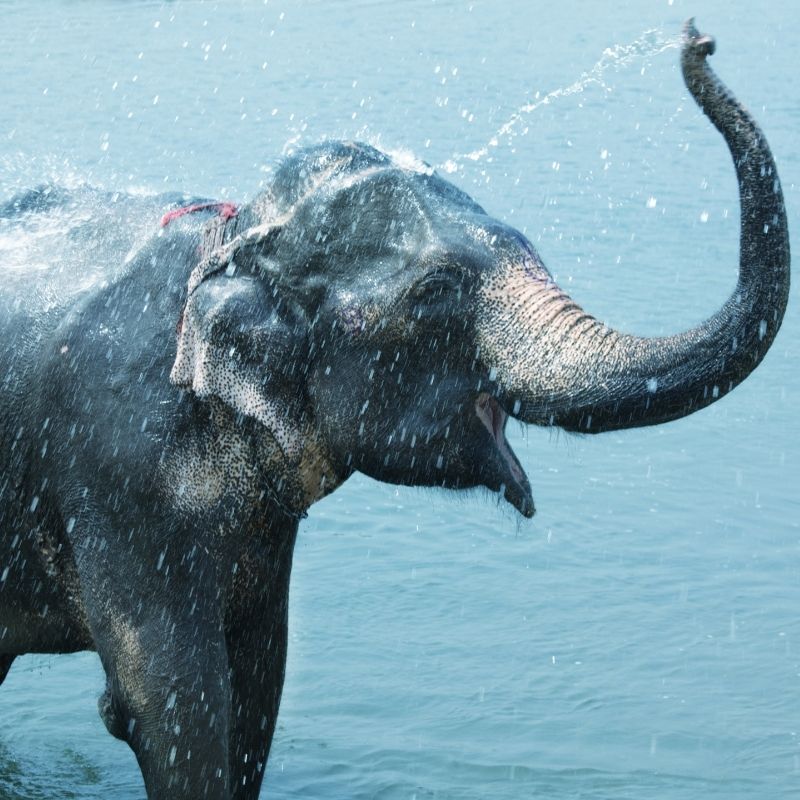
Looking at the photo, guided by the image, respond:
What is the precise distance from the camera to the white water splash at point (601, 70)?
11781mm

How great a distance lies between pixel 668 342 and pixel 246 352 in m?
0.79

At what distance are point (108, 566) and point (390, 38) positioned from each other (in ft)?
42.1

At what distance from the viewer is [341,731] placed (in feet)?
15.4

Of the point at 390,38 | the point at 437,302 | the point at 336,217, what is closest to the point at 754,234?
the point at 437,302

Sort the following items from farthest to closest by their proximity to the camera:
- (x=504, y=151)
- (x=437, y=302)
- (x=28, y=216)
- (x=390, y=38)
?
(x=390, y=38) < (x=504, y=151) < (x=28, y=216) < (x=437, y=302)

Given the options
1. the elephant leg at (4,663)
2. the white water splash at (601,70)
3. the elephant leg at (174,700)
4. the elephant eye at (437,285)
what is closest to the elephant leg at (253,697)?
the elephant leg at (174,700)

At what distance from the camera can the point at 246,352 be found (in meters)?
3.10

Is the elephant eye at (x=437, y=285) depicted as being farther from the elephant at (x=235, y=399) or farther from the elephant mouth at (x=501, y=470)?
the elephant mouth at (x=501, y=470)

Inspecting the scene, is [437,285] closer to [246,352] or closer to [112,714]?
[246,352]

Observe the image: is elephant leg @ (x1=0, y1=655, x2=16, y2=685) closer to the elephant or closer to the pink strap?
the elephant

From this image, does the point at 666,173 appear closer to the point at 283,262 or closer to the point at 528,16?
the point at 528,16

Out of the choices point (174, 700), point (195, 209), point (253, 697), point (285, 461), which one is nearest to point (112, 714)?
point (174, 700)

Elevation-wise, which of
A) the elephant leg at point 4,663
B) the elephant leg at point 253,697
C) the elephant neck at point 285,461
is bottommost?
the elephant leg at point 4,663

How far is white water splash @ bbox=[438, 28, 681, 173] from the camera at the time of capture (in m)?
11.8
